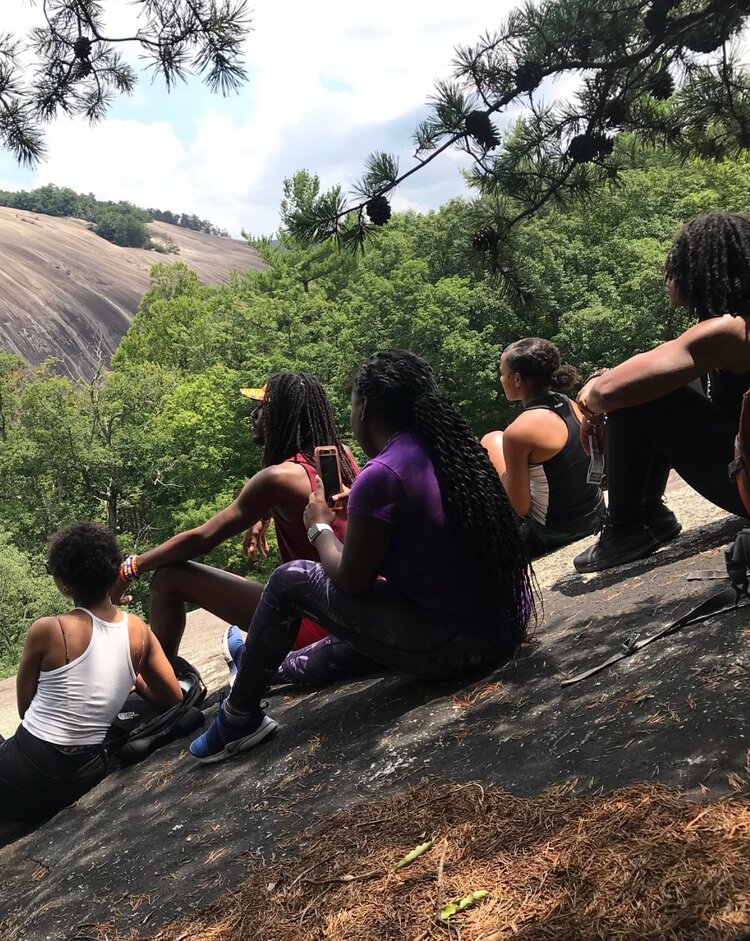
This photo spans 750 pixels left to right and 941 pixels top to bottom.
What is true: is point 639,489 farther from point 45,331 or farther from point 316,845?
point 45,331

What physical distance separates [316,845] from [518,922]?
810 millimetres

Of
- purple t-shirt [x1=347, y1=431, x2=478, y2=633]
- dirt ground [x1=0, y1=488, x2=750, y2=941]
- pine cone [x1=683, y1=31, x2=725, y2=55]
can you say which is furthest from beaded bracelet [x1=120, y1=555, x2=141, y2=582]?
pine cone [x1=683, y1=31, x2=725, y2=55]

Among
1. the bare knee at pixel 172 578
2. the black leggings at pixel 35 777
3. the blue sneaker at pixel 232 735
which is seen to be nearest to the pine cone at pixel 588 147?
the bare knee at pixel 172 578

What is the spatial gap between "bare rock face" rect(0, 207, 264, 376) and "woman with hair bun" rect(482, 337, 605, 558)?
47928 millimetres

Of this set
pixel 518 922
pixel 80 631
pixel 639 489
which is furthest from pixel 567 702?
pixel 80 631

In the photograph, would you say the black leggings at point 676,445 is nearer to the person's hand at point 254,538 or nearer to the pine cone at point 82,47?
the person's hand at point 254,538

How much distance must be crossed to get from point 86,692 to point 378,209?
263 cm

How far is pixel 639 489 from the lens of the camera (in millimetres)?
4543

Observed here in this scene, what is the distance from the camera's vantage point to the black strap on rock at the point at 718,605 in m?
3.16

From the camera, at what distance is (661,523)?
193 inches

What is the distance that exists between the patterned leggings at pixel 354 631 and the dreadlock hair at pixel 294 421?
101 centimetres

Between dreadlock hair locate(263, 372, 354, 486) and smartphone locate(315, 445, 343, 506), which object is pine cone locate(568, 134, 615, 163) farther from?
smartphone locate(315, 445, 343, 506)

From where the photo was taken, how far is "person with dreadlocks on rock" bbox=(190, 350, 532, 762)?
3.24 meters

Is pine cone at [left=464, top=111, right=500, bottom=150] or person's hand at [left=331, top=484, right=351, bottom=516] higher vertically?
pine cone at [left=464, top=111, right=500, bottom=150]
